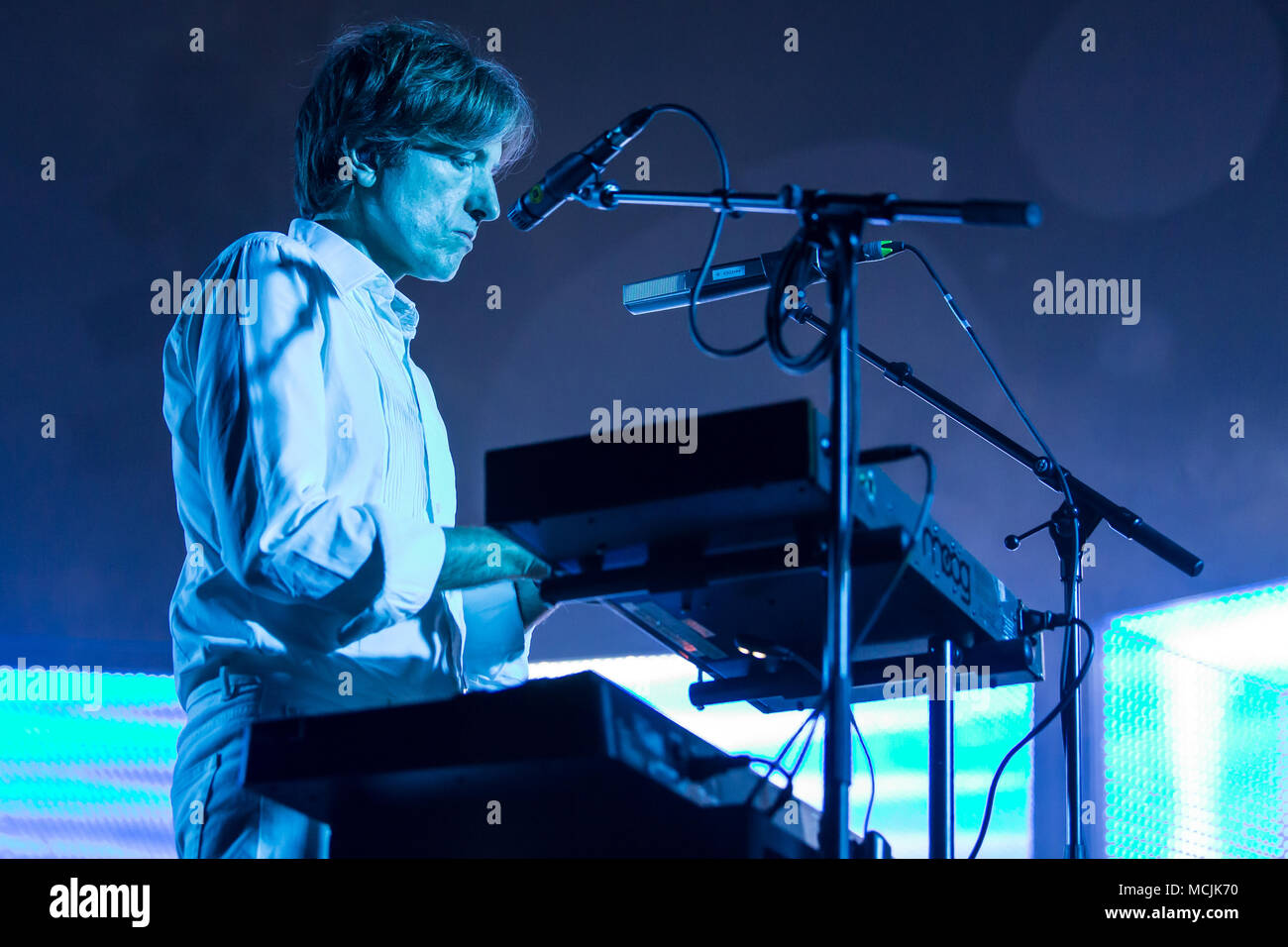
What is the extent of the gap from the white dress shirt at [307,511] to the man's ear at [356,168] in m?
0.18

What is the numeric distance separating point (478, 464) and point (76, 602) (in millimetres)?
1174

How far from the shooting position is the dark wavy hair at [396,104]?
1.96 meters

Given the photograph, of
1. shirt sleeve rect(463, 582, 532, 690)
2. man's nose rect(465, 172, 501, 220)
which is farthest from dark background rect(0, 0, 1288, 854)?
shirt sleeve rect(463, 582, 532, 690)

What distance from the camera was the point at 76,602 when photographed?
3.67 m

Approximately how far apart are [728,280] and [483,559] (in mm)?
621

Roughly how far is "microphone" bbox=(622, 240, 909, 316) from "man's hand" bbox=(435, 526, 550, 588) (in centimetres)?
53

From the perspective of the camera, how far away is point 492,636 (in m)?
1.80

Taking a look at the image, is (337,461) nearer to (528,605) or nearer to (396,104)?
Answer: (528,605)

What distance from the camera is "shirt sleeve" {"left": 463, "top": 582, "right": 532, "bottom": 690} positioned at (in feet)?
5.89

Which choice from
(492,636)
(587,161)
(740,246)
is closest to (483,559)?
(492,636)

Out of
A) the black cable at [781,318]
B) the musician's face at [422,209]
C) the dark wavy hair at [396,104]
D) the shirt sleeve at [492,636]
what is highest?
the dark wavy hair at [396,104]

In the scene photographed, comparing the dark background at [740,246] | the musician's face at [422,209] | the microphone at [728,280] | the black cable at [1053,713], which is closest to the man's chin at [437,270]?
the musician's face at [422,209]

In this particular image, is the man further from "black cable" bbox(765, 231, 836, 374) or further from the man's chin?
"black cable" bbox(765, 231, 836, 374)

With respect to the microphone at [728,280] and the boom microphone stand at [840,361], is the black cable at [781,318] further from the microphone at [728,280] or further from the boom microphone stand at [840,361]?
the microphone at [728,280]
